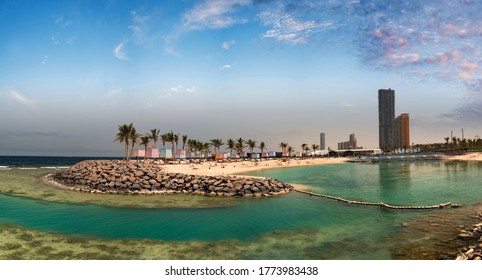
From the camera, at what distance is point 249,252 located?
1289 centimetres

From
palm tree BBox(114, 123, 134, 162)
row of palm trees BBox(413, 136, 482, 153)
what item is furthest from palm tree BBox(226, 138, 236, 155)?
row of palm trees BBox(413, 136, 482, 153)

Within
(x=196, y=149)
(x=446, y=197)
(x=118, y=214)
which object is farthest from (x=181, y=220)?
(x=196, y=149)

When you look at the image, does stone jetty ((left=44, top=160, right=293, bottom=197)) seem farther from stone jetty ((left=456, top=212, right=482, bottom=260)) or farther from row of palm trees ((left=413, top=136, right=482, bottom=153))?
row of palm trees ((left=413, top=136, right=482, bottom=153))

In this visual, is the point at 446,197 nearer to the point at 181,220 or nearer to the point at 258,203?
the point at 258,203

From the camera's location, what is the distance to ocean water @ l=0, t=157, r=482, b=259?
13.0m

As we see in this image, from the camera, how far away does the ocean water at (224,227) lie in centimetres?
1301

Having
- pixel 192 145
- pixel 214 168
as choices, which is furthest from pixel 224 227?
pixel 192 145

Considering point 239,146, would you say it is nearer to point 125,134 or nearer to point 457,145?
point 125,134

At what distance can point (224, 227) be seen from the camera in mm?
17344

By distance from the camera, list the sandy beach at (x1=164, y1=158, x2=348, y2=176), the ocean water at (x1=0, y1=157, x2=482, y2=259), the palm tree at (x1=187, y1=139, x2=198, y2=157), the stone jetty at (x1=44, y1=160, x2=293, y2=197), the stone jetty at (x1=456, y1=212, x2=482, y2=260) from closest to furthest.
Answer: the stone jetty at (x1=456, y1=212, x2=482, y2=260)
the ocean water at (x1=0, y1=157, x2=482, y2=259)
the stone jetty at (x1=44, y1=160, x2=293, y2=197)
the sandy beach at (x1=164, y1=158, x2=348, y2=176)
the palm tree at (x1=187, y1=139, x2=198, y2=157)

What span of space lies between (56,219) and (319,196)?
23.2 meters

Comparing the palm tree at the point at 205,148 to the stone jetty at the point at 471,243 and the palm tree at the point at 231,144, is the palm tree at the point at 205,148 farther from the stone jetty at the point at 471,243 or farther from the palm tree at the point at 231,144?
the stone jetty at the point at 471,243

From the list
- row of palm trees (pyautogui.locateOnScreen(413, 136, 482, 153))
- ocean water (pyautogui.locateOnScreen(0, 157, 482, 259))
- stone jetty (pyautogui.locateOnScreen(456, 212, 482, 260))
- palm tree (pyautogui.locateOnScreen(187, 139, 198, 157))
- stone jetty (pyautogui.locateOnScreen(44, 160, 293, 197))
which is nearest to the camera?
stone jetty (pyautogui.locateOnScreen(456, 212, 482, 260))

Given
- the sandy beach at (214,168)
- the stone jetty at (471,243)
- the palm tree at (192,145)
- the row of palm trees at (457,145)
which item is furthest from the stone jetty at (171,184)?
the row of palm trees at (457,145)
